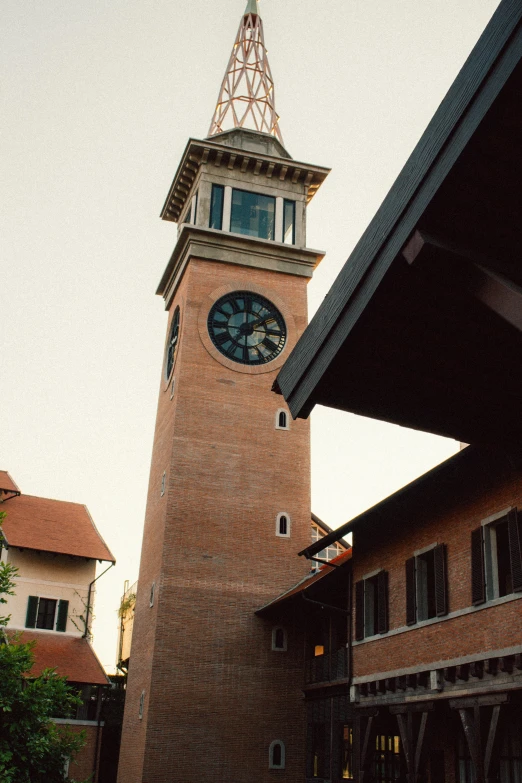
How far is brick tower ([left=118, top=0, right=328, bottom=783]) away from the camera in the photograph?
30.0 meters

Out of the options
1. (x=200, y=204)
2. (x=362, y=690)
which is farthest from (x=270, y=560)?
(x=200, y=204)

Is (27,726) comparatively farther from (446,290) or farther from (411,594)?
(446,290)

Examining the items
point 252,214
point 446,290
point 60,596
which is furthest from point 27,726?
point 252,214

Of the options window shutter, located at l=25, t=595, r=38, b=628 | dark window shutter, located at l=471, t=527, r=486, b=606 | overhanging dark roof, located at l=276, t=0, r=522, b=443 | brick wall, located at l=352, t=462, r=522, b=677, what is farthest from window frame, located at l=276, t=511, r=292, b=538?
overhanging dark roof, located at l=276, t=0, r=522, b=443

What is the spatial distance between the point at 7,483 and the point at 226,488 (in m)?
13.5

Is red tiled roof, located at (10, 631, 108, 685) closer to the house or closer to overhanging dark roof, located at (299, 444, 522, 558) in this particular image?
the house

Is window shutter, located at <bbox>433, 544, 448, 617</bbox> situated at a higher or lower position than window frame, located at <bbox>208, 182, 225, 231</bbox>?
lower

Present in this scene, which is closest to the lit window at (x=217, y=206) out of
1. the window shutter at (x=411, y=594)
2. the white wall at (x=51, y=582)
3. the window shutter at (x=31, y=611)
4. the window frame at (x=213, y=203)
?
the window frame at (x=213, y=203)

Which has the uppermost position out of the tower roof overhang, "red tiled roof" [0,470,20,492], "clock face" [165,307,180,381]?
the tower roof overhang

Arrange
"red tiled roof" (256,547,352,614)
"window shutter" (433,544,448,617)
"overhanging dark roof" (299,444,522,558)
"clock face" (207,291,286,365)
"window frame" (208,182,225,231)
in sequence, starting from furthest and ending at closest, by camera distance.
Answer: "window frame" (208,182,225,231)
"clock face" (207,291,286,365)
"red tiled roof" (256,547,352,614)
"window shutter" (433,544,448,617)
"overhanging dark roof" (299,444,522,558)

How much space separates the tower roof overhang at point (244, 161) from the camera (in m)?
38.5

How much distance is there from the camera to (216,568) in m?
32.4

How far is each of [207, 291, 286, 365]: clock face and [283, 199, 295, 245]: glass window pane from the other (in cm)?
352

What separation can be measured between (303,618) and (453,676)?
14.7m
